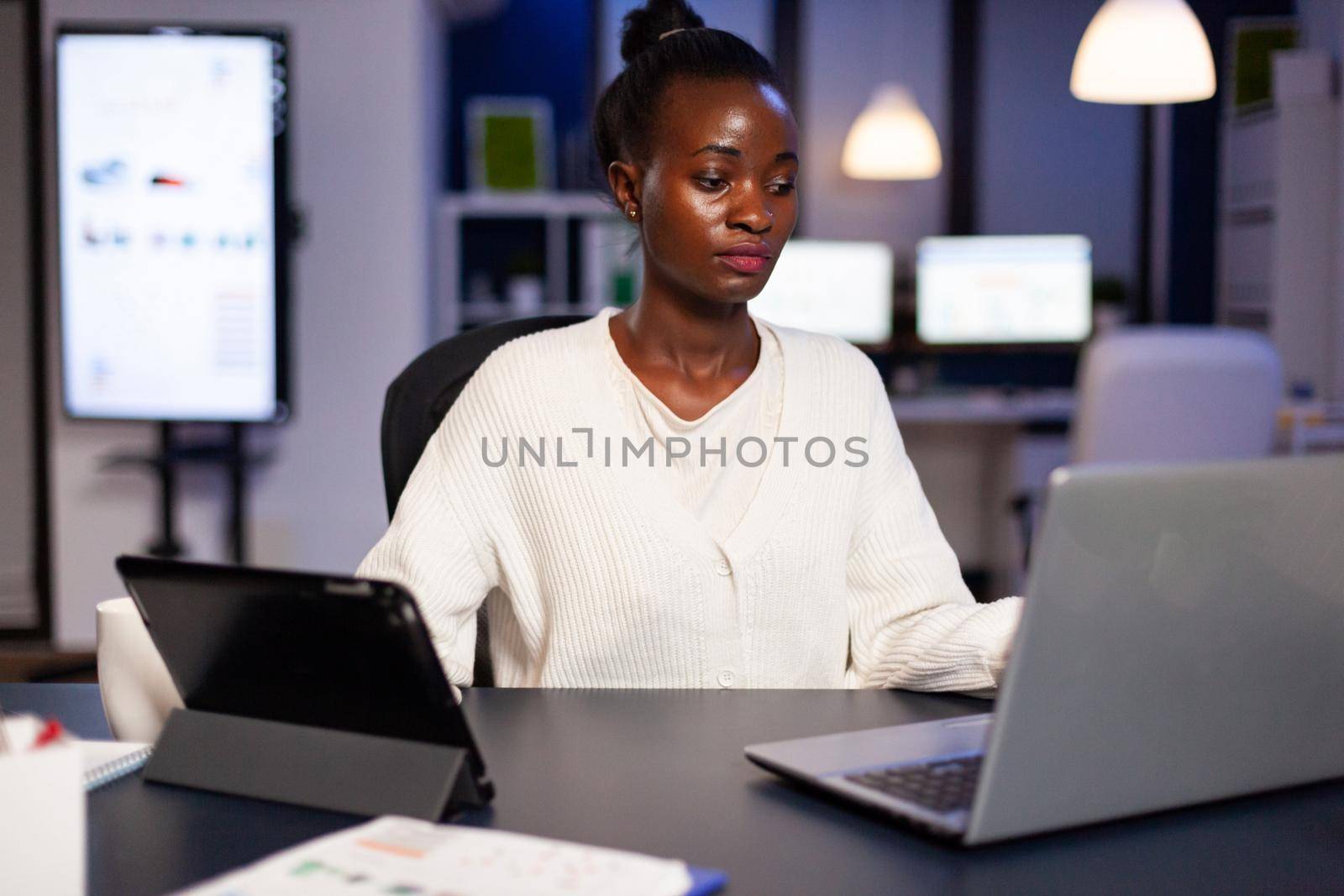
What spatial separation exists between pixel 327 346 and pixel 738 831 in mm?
3475

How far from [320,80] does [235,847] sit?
355cm

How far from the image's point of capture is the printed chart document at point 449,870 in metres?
0.67

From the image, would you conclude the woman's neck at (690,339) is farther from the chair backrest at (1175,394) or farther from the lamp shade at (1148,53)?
the lamp shade at (1148,53)

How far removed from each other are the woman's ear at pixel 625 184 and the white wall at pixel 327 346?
8.66ft

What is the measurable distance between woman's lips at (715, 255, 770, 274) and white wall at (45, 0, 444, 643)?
284 centimetres

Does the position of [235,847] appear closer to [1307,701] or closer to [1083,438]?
[1307,701]

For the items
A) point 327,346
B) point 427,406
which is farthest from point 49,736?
point 327,346

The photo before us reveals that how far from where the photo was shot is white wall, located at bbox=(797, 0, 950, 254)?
573 centimetres

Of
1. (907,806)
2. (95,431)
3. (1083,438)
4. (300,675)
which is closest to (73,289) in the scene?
(95,431)

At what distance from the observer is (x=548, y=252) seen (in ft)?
17.3

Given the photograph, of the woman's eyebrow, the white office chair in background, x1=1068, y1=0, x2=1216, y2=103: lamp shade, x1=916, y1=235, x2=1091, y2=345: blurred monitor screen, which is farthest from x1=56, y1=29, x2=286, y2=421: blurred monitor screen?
x1=916, y1=235, x2=1091, y2=345: blurred monitor screen

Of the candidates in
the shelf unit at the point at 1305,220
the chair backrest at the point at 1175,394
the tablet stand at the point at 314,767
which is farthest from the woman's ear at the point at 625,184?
the shelf unit at the point at 1305,220

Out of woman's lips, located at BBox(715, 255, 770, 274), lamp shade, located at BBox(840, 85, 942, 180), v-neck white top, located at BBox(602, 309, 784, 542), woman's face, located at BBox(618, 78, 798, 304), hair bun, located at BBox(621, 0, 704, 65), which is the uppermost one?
lamp shade, located at BBox(840, 85, 942, 180)

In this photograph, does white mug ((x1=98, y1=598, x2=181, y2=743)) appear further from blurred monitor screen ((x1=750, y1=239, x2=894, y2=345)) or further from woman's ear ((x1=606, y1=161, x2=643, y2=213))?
blurred monitor screen ((x1=750, y1=239, x2=894, y2=345))
